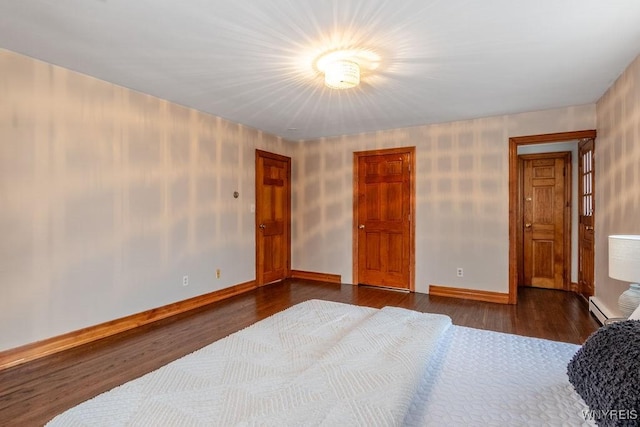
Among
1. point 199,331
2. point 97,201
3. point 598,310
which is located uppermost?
point 97,201

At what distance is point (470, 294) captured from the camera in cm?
443

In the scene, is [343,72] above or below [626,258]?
above

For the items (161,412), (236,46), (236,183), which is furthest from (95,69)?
(161,412)

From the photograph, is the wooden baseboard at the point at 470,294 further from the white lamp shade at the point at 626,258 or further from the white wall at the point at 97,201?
the white wall at the point at 97,201

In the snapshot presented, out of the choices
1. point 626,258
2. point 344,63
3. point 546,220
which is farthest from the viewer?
point 546,220

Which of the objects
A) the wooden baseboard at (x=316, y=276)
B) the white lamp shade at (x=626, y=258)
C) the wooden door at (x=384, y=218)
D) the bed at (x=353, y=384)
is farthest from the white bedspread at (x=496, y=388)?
the wooden baseboard at (x=316, y=276)

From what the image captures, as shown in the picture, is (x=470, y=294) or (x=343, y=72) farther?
(x=470, y=294)

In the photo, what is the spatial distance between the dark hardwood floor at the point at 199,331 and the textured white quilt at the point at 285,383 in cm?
117

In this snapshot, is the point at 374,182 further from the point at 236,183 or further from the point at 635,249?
the point at 635,249

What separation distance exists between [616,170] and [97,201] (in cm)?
482

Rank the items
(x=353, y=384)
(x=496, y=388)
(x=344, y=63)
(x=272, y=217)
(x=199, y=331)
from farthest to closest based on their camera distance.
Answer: (x=272, y=217) → (x=199, y=331) → (x=344, y=63) → (x=496, y=388) → (x=353, y=384)

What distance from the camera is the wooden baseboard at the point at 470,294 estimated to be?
13.9ft

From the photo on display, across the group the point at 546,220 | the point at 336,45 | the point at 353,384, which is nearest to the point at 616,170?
the point at 546,220

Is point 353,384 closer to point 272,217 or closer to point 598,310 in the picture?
point 598,310
